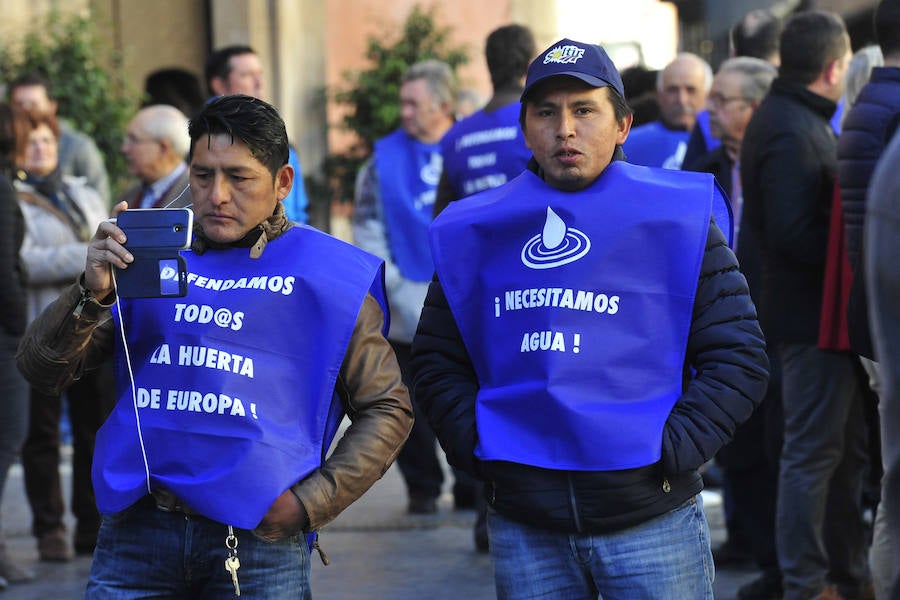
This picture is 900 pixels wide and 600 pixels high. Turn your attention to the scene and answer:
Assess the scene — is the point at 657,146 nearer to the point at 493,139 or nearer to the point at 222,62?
the point at 493,139

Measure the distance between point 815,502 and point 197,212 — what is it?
2876 mm

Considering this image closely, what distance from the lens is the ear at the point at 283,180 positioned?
11.6ft

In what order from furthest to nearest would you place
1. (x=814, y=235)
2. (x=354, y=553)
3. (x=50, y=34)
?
(x=50, y=34)
(x=354, y=553)
(x=814, y=235)

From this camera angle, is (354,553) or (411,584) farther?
(354,553)

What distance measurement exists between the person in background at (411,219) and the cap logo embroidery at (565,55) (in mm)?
4343

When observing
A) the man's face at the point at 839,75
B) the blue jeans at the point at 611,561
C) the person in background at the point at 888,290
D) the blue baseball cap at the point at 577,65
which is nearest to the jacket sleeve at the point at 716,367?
the blue jeans at the point at 611,561

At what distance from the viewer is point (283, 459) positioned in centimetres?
326

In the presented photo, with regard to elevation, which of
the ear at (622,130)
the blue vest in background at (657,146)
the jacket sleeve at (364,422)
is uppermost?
the ear at (622,130)

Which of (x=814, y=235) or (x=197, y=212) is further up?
(x=197, y=212)

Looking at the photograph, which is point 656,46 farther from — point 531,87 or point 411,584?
point 531,87

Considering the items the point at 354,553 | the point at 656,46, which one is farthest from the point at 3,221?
the point at 656,46

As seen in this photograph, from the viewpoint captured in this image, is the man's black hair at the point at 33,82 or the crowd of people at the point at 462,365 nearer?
the crowd of people at the point at 462,365

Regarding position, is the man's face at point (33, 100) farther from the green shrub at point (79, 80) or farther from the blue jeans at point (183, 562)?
the blue jeans at point (183, 562)

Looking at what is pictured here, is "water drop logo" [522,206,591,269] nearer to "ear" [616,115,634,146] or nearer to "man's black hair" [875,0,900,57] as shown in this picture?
"ear" [616,115,634,146]
